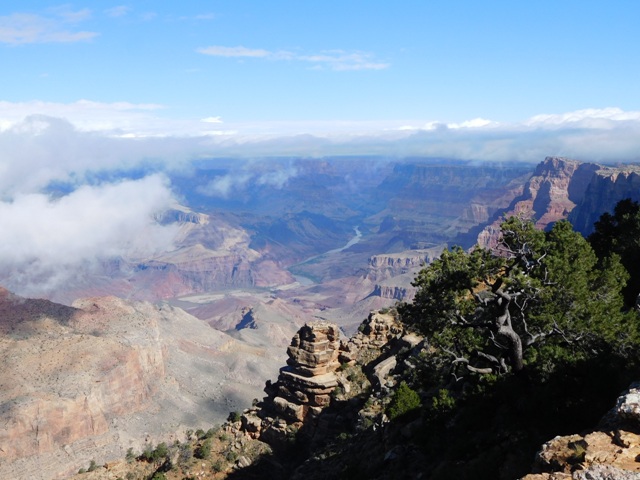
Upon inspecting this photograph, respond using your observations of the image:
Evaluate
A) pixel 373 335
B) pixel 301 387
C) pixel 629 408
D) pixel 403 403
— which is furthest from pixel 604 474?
pixel 373 335

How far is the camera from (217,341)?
164 m

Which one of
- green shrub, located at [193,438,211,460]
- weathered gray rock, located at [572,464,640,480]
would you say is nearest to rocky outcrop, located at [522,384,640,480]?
weathered gray rock, located at [572,464,640,480]

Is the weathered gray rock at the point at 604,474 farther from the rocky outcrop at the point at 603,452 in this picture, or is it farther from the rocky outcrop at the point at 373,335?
the rocky outcrop at the point at 373,335

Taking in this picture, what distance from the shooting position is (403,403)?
91.2ft

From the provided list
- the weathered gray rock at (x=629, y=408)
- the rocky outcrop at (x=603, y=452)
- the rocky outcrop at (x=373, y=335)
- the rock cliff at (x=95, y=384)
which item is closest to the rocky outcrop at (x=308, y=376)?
the rocky outcrop at (x=373, y=335)

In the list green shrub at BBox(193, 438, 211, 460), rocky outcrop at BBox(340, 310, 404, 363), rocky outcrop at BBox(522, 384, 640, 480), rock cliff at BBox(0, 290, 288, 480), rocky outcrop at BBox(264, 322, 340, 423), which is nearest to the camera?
rocky outcrop at BBox(522, 384, 640, 480)

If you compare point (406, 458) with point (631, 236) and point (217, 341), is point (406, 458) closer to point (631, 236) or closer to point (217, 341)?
point (631, 236)

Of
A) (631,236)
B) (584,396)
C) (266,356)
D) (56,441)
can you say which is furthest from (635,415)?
(266,356)

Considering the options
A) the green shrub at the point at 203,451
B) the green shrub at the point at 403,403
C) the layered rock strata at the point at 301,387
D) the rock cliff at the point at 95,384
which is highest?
the green shrub at the point at 403,403

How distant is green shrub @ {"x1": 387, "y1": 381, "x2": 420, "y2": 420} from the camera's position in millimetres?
27531

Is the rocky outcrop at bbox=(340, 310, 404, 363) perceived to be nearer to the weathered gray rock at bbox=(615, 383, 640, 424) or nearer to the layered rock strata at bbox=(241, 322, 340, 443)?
the layered rock strata at bbox=(241, 322, 340, 443)

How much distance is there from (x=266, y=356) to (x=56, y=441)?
66.2m

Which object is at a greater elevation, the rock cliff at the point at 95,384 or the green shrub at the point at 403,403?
the green shrub at the point at 403,403

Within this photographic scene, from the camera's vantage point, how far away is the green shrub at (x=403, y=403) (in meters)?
27.5
